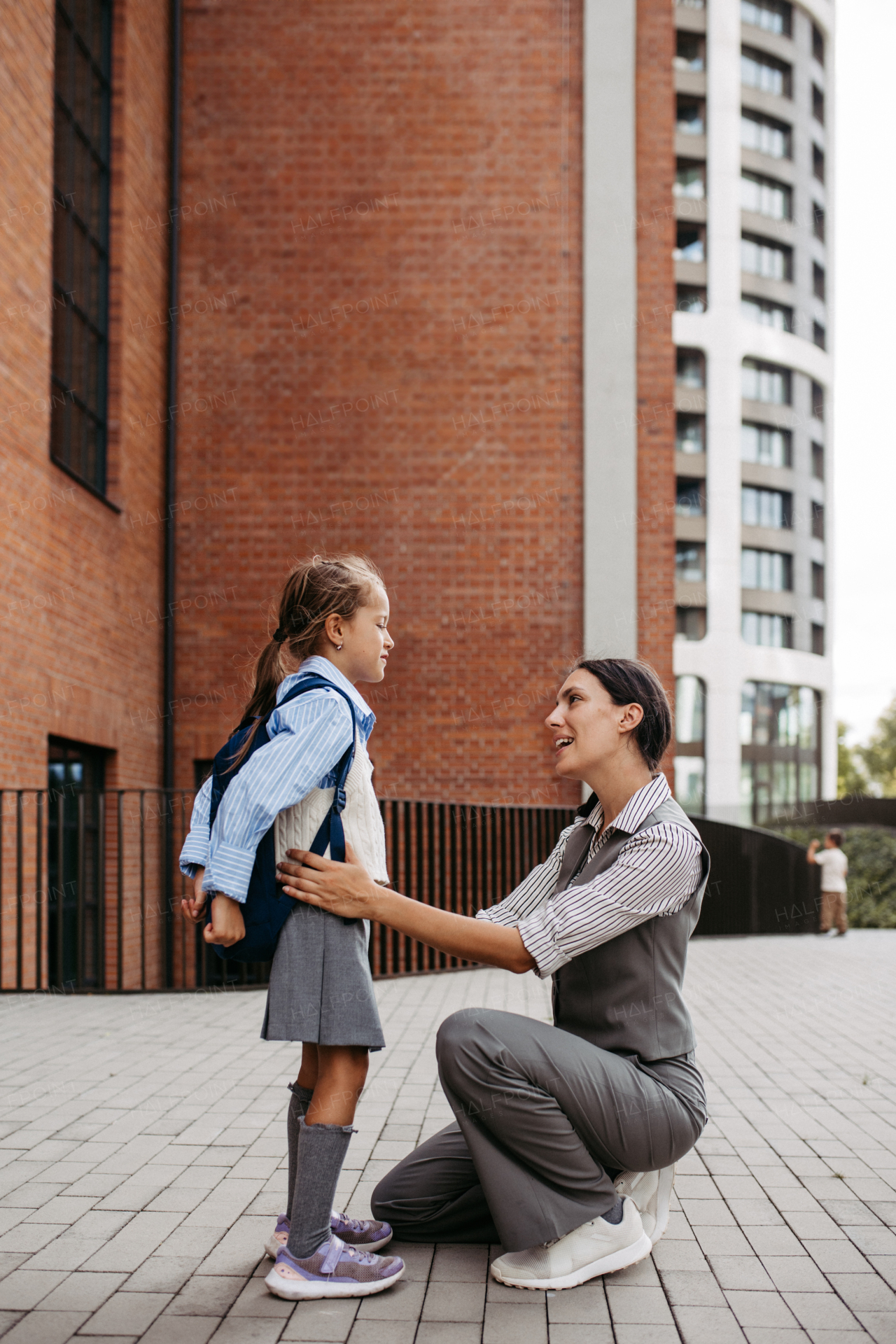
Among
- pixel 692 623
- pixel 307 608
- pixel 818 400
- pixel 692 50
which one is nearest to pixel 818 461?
pixel 818 400

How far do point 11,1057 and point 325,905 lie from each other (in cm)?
414

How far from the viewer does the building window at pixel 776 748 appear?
46562 millimetres

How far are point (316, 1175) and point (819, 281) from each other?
54919 mm

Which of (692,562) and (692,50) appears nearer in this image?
(692,50)

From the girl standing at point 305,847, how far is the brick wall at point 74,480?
251 inches

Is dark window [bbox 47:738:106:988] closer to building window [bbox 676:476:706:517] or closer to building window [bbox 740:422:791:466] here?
building window [bbox 676:476:706:517]

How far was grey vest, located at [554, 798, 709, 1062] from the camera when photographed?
10.1ft

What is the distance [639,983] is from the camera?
3.08 m

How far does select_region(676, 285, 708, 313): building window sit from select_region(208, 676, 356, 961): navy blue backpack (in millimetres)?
46743

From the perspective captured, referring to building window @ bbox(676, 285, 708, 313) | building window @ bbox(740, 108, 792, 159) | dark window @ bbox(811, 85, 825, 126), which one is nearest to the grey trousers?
building window @ bbox(676, 285, 708, 313)

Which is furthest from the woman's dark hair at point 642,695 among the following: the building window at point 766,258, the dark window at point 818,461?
the building window at point 766,258

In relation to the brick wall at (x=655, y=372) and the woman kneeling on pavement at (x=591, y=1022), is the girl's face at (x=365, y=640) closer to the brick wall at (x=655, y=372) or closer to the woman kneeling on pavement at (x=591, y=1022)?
the woman kneeling on pavement at (x=591, y=1022)

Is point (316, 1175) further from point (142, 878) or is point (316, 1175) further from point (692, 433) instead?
point (692, 433)

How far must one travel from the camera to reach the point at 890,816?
35.6 metres
